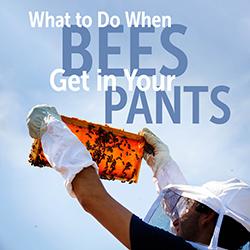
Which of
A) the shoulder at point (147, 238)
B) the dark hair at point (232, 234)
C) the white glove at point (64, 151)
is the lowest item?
the dark hair at point (232, 234)

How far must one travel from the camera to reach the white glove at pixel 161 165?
5.72m

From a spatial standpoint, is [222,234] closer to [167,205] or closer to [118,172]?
[167,205]

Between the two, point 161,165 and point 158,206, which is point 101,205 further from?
point 161,165

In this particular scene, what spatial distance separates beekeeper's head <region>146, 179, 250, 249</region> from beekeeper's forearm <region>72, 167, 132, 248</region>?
0.67m

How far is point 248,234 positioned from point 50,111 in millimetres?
1573

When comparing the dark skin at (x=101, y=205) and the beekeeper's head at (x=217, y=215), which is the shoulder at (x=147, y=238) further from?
the beekeeper's head at (x=217, y=215)

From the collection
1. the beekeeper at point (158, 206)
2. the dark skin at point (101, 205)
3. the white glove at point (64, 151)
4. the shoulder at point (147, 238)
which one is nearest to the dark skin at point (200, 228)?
the beekeeper at point (158, 206)

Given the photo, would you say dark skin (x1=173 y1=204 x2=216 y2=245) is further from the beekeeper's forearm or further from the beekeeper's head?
the beekeeper's forearm

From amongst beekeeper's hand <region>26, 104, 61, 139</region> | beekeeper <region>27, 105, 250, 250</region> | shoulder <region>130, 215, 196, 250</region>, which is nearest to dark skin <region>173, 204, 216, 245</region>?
beekeeper <region>27, 105, 250, 250</region>

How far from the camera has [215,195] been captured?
452 centimetres

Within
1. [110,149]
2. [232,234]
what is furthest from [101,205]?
[110,149]

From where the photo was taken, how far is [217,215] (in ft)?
14.6

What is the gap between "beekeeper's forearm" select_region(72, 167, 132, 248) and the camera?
383 centimetres

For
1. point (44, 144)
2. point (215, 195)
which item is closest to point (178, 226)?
point (215, 195)
